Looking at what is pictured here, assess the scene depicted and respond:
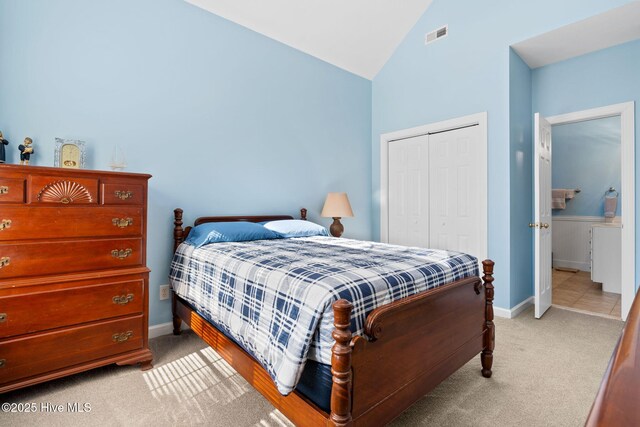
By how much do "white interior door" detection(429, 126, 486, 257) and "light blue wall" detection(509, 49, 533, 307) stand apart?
1.03 ft

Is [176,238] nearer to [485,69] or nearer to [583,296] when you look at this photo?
[485,69]

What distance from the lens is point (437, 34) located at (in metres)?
3.91

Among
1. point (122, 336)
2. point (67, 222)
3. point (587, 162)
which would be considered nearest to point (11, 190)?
point (67, 222)

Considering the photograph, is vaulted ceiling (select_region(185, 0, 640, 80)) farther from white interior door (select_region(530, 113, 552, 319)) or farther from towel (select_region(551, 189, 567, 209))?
towel (select_region(551, 189, 567, 209))

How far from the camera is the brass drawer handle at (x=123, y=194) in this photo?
2.17m

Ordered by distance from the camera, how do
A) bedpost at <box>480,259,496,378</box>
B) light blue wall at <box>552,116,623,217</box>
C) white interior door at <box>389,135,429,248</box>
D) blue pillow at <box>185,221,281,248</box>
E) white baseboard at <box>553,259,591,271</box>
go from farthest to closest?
white baseboard at <box>553,259,591,271</box>
light blue wall at <box>552,116,623,217</box>
white interior door at <box>389,135,429,248</box>
blue pillow at <box>185,221,281,248</box>
bedpost at <box>480,259,496,378</box>

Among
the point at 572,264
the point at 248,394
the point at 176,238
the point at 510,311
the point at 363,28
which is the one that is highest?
the point at 363,28

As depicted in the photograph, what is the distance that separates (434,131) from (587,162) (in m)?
3.40

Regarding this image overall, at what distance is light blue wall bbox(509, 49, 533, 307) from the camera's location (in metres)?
3.36

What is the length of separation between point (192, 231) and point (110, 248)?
692mm

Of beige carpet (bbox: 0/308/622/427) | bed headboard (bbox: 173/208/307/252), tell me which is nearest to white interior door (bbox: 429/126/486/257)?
beige carpet (bbox: 0/308/622/427)

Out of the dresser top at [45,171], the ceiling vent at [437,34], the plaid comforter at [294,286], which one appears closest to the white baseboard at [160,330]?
the plaid comforter at [294,286]

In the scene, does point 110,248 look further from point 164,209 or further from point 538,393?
point 538,393

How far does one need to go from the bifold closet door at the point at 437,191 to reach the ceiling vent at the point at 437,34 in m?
1.12
